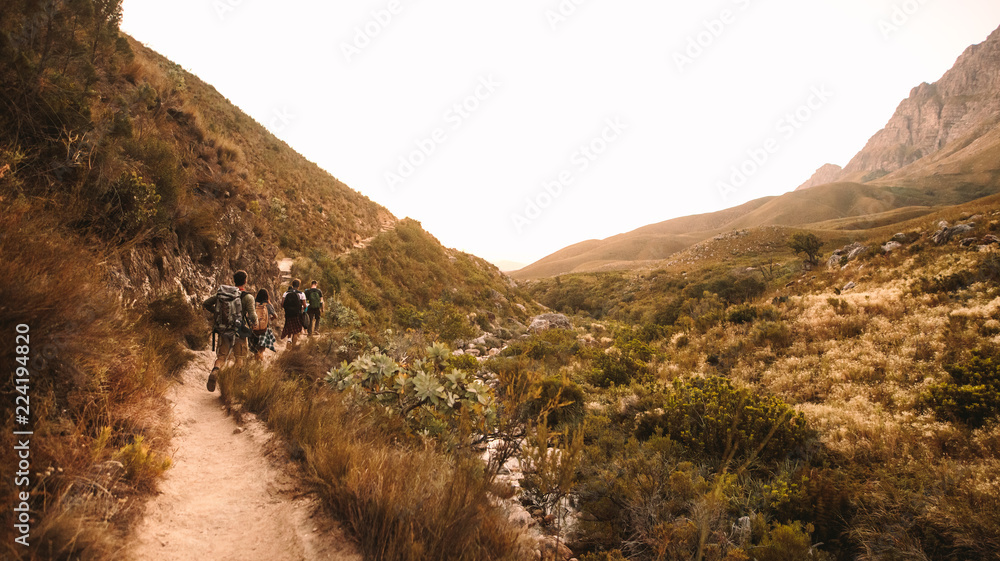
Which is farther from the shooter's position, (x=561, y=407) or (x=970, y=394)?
(x=561, y=407)

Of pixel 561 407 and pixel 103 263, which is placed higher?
pixel 103 263

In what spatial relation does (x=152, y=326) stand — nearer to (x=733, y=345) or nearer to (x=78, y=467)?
(x=78, y=467)

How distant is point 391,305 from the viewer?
19.0m

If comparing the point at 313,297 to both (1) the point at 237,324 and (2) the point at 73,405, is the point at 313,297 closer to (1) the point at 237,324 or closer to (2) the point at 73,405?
(1) the point at 237,324

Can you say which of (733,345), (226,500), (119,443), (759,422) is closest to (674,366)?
(733,345)

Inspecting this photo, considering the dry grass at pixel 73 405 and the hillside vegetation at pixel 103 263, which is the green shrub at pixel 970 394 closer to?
the hillside vegetation at pixel 103 263

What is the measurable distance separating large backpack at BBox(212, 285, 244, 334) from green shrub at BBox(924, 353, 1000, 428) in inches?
471

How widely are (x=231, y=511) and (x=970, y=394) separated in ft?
32.7

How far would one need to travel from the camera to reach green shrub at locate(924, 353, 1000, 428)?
5578 mm

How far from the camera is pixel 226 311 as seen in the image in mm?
6797

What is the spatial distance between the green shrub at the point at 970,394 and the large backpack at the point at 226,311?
11969 mm

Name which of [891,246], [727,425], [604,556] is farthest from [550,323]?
[604,556]

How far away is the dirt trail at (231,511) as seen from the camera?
9.21 ft

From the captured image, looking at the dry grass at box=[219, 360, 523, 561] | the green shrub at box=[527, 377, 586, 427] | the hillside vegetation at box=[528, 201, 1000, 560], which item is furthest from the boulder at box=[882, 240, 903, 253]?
→ the dry grass at box=[219, 360, 523, 561]
